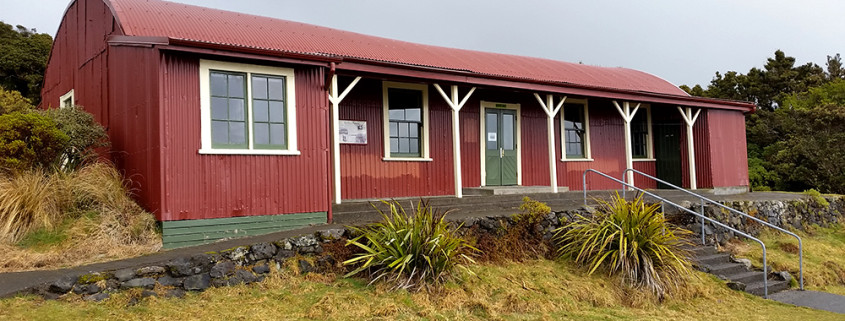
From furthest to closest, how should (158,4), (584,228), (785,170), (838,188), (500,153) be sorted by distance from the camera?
(785,170) < (838,188) < (500,153) < (158,4) < (584,228)

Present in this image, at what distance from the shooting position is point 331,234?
749 centimetres

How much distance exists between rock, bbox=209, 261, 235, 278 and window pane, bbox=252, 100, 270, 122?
230 centimetres

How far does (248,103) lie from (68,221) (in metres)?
2.77

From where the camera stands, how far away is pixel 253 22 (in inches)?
456

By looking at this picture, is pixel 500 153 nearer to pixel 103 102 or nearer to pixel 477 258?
pixel 477 258

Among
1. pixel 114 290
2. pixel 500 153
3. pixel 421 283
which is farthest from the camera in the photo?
pixel 500 153

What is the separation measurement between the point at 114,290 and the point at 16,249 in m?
2.00

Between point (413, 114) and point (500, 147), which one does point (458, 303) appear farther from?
point (500, 147)

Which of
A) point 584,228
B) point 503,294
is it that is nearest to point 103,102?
point 503,294

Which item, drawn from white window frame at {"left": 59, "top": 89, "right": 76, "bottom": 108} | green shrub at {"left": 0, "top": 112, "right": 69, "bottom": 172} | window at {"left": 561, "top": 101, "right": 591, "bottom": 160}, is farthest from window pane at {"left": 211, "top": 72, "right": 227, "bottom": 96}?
window at {"left": 561, "top": 101, "right": 591, "bottom": 160}

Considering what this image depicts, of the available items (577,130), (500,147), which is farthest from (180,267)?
(577,130)

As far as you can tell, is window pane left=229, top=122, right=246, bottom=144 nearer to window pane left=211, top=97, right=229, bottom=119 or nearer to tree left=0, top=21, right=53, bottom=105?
window pane left=211, top=97, right=229, bottom=119

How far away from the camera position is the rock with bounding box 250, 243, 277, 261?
6.90 metres

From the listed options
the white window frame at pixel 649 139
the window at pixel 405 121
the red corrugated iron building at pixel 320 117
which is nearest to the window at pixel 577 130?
the red corrugated iron building at pixel 320 117
